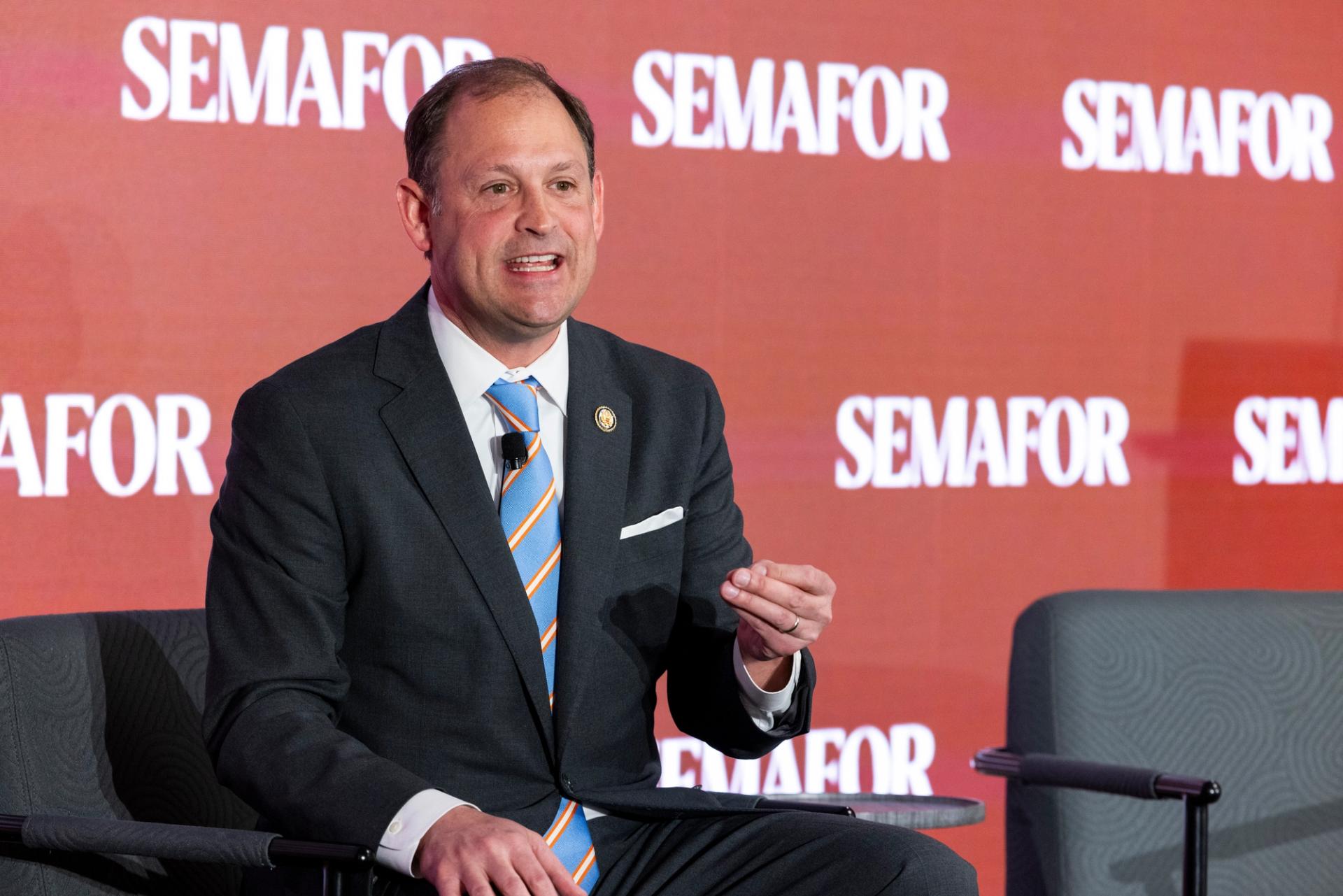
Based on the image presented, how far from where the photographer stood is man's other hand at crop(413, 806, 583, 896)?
160 cm

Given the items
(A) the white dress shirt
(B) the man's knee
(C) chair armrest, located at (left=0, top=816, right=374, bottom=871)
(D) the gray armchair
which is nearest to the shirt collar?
(A) the white dress shirt

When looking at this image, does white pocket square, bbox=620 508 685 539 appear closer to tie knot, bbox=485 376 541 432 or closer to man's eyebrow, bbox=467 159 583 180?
tie knot, bbox=485 376 541 432

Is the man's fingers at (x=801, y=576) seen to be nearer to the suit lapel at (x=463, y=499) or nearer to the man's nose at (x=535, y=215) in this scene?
the suit lapel at (x=463, y=499)

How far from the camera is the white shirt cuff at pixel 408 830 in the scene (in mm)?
1688

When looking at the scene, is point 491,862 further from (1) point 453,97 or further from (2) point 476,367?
(1) point 453,97

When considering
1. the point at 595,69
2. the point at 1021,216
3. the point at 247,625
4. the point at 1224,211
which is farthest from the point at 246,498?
the point at 1224,211

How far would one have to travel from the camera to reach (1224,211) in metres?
3.75

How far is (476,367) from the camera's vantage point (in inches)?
82.3

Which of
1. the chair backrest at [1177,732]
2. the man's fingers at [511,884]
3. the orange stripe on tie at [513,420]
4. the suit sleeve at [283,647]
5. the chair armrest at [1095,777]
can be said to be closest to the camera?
the man's fingers at [511,884]

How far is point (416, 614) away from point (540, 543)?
0.18 meters

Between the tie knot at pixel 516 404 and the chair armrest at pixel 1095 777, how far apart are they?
887 mm

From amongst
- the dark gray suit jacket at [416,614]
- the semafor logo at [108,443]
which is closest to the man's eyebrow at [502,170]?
the dark gray suit jacket at [416,614]

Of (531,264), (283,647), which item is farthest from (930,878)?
(531,264)

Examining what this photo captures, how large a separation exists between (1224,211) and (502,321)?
2.29m
